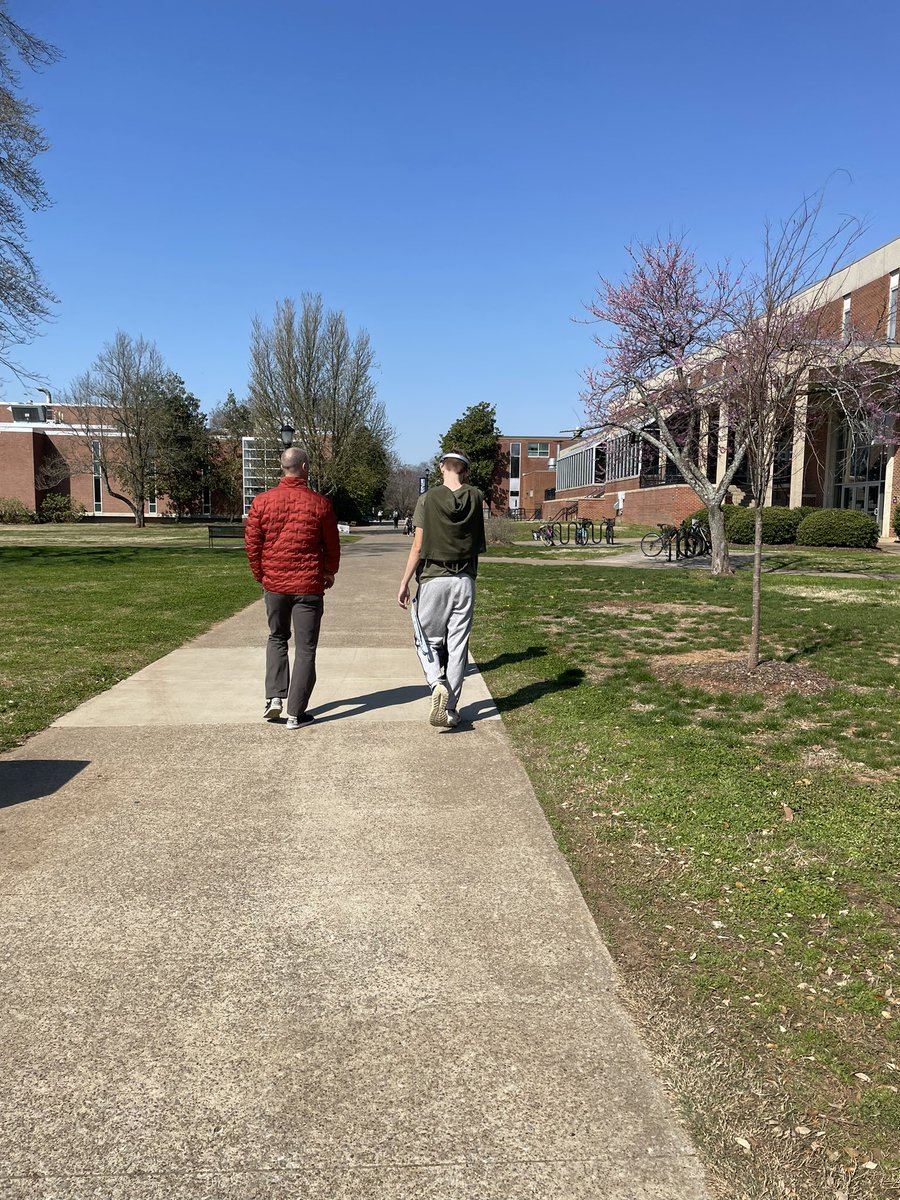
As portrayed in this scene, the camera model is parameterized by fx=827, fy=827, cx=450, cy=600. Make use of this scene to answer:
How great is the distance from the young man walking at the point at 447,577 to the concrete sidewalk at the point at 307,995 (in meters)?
0.86

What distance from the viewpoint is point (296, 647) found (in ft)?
18.8

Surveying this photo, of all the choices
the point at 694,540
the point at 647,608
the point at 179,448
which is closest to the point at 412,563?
the point at 647,608

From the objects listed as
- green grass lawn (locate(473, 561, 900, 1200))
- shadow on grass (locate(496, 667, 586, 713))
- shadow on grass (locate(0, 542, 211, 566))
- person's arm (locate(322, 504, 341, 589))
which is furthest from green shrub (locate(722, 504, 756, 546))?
person's arm (locate(322, 504, 341, 589))

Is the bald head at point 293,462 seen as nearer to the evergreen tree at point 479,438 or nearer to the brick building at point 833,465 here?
the brick building at point 833,465

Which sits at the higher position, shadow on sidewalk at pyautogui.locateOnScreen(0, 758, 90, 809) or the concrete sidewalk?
the concrete sidewalk

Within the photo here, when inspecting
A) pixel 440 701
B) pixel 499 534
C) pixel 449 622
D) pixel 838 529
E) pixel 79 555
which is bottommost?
pixel 79 555

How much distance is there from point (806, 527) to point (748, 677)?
22.6 meters

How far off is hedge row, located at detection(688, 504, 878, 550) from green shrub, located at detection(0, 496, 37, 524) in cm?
5140

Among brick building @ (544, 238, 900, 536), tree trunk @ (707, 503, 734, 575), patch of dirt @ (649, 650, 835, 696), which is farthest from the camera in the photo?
brick building @ (544, 238, 900, 536)

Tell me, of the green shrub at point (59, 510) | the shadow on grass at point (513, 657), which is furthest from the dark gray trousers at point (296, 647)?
the green shrub at point (59, 510)

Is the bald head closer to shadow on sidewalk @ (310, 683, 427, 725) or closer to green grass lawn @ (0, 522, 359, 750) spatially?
shadow on sidewalk @ (310, 683, 427, 725)

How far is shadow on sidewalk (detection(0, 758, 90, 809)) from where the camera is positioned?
4.37 m

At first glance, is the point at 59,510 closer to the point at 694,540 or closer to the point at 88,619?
the point at 694,540

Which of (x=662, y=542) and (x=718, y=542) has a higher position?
(x=718, y=542)
